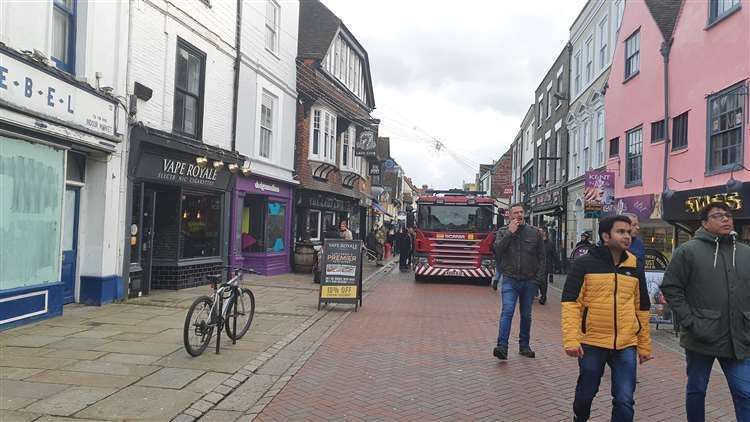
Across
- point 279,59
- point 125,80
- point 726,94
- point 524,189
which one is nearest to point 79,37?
point 125,80

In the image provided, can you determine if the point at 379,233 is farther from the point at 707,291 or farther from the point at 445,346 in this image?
the point at 707,291

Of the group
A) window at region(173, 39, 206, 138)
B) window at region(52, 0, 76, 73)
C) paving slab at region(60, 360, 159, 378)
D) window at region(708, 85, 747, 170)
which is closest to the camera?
paving slab at region(60, 360, 159, 378)

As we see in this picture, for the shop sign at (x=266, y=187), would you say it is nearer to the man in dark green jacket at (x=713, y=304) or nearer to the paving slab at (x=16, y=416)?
the paving slab at (x=16, y=416)

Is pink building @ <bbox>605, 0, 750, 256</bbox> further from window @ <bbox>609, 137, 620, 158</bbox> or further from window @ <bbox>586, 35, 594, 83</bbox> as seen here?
window @ <bbox>586, 35, 594, 83</bbox>

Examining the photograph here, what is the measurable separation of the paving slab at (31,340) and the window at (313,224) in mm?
13504

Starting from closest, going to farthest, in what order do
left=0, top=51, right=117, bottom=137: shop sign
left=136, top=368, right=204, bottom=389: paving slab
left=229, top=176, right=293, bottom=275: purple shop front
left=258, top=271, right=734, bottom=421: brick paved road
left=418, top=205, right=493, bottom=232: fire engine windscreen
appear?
left=258, top=271, right=734, bottom=421: brick paved road < left=136, top=368, right=204, bottom=389: paving slab < left=0, top=51, right=117, bottom=137: shop sign < left=229, top=176, right=293, bottom=275: purple shop front < left=418, top=205, right=493, bottom=232: fire engine windscreen

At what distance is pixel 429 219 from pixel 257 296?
7254mm

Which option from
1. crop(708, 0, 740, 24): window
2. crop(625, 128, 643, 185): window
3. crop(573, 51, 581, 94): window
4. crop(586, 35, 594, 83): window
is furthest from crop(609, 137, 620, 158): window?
crop(708, 0, 740, 24): window

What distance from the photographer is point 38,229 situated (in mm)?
8055

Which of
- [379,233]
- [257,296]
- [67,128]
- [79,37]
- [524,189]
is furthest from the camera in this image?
[524,189]

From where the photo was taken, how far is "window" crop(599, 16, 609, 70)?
2083cm

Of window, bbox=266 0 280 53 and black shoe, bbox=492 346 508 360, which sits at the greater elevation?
window, bbox=266 0 280 53

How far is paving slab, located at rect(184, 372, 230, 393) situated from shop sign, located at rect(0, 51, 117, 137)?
4390 millimetres

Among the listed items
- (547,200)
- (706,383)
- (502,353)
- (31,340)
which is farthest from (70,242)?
(547,200)
